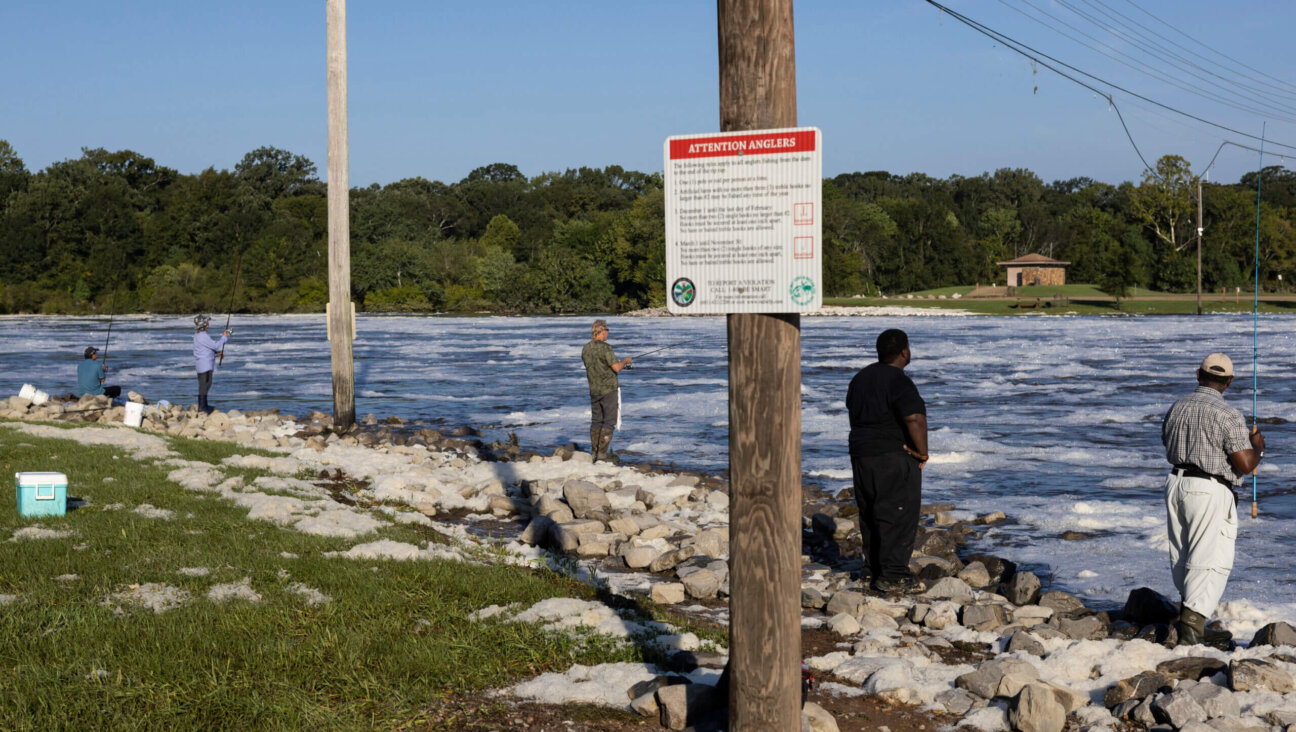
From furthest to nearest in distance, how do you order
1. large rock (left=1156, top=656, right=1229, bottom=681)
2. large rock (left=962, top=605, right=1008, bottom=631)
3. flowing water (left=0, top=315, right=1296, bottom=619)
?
flowing water (left=0, top=315, right=1296, bottom=619) < large rock (left=962, top=605, right=1008, bottom=631) < large rock (left=1156, top=656, right=1229, bottom=681)

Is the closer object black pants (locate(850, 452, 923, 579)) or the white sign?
the white sign

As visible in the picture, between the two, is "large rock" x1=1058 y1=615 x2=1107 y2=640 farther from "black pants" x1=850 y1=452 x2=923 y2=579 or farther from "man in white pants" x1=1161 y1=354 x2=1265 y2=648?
"black pants" x1=850 y1=452 x2=923 y2=579

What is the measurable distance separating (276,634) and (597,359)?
9.11 meters

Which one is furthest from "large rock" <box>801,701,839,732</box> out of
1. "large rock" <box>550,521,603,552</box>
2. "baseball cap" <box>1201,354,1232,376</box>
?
"large rock" <box>550,521,603,552</box>

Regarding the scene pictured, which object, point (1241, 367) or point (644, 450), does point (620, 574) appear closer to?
point (644, 450)

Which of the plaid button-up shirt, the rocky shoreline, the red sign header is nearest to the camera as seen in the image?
the red sign header

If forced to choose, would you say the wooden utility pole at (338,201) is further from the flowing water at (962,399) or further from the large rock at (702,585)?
the large rock at (702,585)

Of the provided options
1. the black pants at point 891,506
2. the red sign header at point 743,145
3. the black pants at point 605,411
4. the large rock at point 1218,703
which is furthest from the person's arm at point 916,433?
the black pants at point 605,411

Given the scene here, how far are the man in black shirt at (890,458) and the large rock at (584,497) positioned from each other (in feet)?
11.2

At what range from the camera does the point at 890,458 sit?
8492 millimetres

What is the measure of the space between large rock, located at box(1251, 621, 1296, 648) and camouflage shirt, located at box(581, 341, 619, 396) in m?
8.98

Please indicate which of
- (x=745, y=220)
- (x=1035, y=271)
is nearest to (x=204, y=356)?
(x=745, y=220)

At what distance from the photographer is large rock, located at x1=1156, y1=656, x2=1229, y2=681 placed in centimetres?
607

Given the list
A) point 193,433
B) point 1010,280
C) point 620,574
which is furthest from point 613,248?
point 620,574
